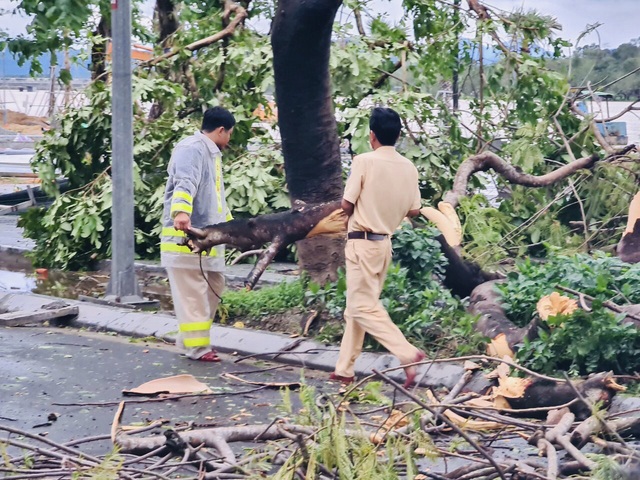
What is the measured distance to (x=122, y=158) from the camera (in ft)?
33.4

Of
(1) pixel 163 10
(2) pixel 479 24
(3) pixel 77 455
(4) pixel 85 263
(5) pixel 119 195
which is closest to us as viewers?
(3) pixel 77 455

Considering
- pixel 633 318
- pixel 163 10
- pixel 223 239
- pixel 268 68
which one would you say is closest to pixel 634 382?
pixel 633 318

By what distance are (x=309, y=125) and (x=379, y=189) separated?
1931 mm

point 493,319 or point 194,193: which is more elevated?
point 194,193

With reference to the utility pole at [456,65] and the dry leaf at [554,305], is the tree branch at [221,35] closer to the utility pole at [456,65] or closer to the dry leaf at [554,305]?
the utility pole at [456,65]

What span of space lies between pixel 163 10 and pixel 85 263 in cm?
428

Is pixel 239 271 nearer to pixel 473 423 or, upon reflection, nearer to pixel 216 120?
pixel 216 120

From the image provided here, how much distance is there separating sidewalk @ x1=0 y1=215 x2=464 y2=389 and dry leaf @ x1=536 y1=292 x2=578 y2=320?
77 centimetres

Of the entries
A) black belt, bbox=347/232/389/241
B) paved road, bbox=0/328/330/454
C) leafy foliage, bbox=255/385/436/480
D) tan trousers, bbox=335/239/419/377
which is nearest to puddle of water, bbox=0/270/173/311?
paved road, bbox=0/328/330/454

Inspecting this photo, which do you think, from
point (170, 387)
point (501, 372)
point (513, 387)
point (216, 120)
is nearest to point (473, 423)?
point (513, 387)

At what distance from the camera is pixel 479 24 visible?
37.7 feet

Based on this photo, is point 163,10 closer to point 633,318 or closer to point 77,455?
point 633,318

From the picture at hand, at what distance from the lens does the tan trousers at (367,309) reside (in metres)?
6.98

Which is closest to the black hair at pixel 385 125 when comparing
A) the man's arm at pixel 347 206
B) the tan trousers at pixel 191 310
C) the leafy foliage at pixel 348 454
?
the man's arm at pixel 347 206
